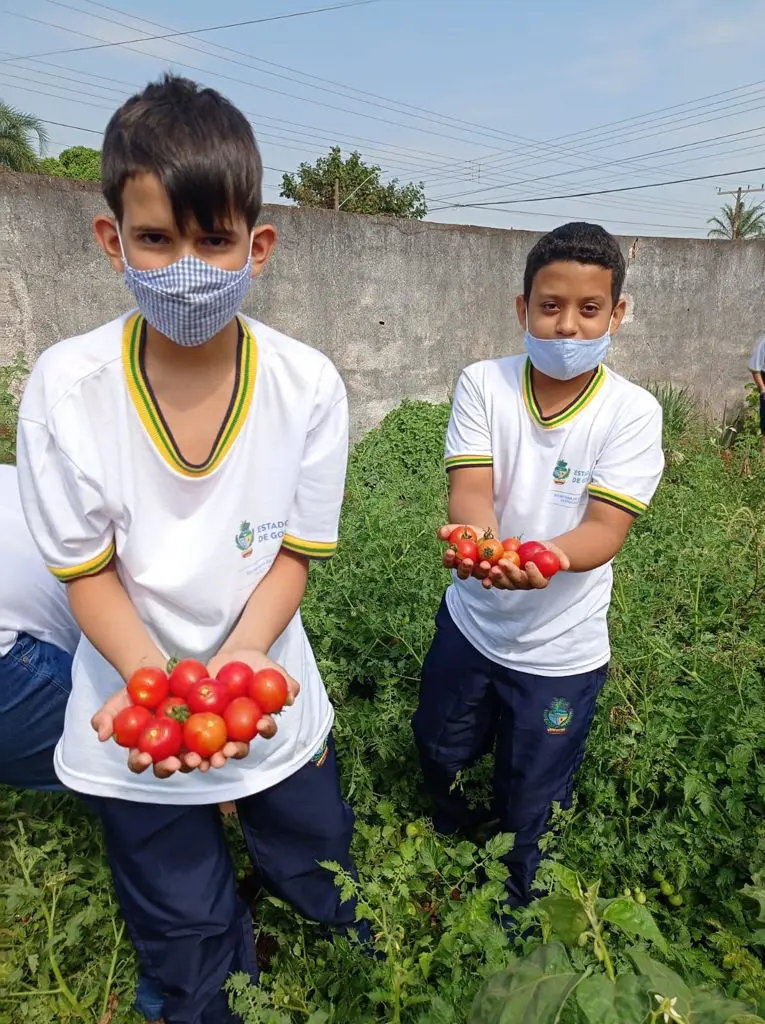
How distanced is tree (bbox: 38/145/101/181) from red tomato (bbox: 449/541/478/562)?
25696 mm

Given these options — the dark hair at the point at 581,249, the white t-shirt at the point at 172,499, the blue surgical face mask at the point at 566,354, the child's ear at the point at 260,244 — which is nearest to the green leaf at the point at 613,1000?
the white t-shirt at the point at 172,499

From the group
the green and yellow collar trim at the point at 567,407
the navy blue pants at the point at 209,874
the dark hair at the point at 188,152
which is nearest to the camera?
the dark hair at the point at 188,152

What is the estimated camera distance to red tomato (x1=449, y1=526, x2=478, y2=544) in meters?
1.85

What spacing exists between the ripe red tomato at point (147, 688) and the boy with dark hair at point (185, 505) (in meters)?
0.07

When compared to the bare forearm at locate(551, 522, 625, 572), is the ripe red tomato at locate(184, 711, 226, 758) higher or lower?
lower

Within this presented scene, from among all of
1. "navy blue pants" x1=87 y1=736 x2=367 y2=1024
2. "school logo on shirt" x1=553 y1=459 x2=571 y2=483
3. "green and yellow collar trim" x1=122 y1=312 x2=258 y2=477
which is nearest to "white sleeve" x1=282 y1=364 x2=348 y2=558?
"green and yellow collar trim" x1=122 y1=312 x2=258 y2=477

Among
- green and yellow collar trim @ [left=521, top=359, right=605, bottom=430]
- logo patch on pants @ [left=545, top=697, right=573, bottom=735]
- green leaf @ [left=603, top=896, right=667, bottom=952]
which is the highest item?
green and yellow collar trim @ [left=521, top=359, right=605, bottom=430]

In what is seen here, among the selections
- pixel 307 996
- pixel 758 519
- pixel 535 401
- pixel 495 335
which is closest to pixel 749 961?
pixel 307 996

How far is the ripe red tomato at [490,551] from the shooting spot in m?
1.79

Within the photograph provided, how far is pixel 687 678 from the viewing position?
9.02 feet

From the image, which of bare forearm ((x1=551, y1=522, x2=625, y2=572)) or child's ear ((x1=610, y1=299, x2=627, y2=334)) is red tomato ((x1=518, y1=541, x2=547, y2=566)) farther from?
child's ear ((x1=610, y1=299, x2=627, y2=334))

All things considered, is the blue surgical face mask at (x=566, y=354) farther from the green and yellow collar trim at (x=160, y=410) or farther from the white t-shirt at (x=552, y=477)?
the green and yellow collar trim at (x=160, y=410)

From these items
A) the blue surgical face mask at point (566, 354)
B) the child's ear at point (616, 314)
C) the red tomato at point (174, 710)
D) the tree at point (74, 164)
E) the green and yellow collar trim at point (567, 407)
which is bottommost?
the red tomato at point (174, 710)

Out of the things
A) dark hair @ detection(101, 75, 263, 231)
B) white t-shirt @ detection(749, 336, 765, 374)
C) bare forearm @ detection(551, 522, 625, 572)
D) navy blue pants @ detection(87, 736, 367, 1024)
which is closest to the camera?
dark hair @ detection(101, 75, 263, 231)
